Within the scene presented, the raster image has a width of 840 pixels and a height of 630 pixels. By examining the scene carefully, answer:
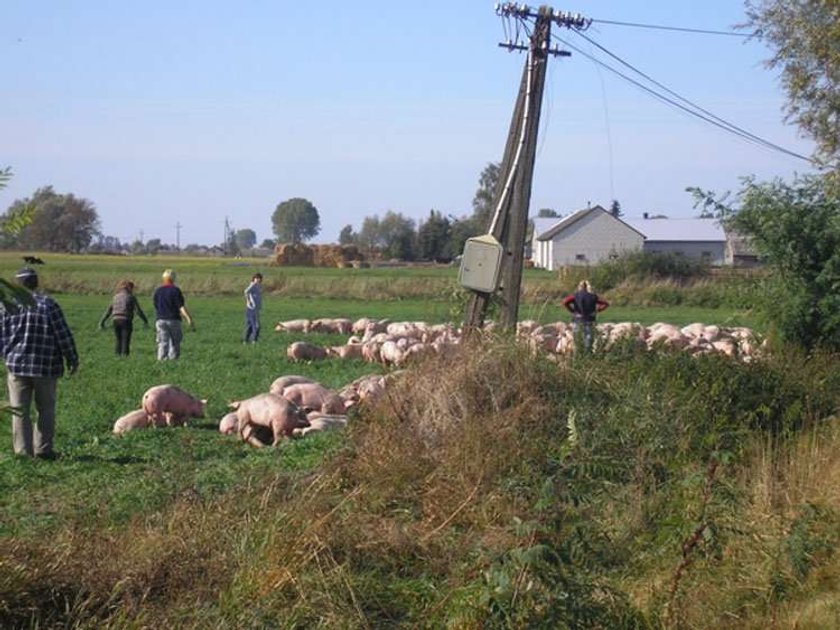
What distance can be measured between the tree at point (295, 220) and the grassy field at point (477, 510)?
159421mm

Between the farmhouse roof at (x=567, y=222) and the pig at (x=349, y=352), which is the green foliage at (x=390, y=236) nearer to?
the farmhouse roof at (x=567, y=222)

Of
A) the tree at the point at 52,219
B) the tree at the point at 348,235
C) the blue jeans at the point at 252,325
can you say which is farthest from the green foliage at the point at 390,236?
the blue jeans at the point at 252,325

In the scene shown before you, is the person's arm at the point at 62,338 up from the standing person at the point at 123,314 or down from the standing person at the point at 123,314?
up

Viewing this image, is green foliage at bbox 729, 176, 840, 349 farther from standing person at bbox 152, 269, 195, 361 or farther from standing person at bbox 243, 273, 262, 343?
standing person at bbox 243, 273, 262, 343

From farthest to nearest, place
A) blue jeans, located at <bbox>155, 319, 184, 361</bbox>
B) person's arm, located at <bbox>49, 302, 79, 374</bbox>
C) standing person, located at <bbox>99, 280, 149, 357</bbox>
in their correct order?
standing person, located at <bbox>99, 280, 149, 357</bbox>, blue jeans, located at <bbox>155, 319, 184, 361</bbox>, person's arm, located at <bbox>49, 302, 79, 374</bbox>

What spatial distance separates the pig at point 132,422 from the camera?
13992 mm

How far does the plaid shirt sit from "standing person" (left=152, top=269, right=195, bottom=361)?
9.90 meters

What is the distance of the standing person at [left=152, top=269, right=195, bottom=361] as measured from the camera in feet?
72.4

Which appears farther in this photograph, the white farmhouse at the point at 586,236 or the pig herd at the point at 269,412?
the white farmhouse at the point at 586,236

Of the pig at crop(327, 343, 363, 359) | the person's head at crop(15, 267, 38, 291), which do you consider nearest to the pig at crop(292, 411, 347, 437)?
the person's head at crop(15, 267, 38, 291)

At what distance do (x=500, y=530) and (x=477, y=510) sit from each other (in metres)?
0.75

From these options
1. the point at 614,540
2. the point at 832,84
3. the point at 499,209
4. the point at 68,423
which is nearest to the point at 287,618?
the point at 614,540

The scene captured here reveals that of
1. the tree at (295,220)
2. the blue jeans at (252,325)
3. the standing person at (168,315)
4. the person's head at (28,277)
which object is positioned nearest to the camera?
the person's head at (28,277)

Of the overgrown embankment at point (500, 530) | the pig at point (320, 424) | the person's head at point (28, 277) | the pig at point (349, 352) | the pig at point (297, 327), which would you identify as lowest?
the pig at point (297, 327)
